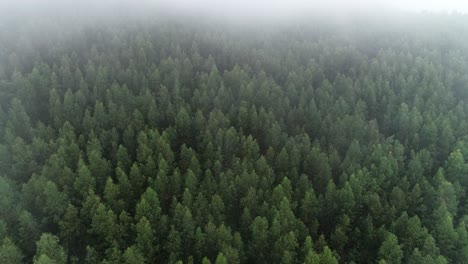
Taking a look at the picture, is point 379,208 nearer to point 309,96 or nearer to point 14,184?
point 309,96

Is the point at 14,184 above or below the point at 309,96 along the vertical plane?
below

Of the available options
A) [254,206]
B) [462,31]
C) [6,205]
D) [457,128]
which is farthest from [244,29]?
[6,205]

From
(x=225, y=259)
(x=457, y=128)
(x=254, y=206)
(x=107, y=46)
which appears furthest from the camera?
(x=107, y=46)

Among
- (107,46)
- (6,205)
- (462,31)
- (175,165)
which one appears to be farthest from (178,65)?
(462,31)

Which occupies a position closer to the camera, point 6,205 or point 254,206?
point 6,205

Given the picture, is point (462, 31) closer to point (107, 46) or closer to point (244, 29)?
point (244, 29)

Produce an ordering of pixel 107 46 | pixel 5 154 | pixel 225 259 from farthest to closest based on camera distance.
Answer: pixel 107 46, pixel 5 154, pixel 225 259
